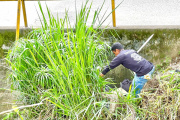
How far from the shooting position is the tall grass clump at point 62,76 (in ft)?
10.8

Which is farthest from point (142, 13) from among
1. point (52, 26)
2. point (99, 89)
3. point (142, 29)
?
point (99, 89)

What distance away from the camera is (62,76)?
3.40m

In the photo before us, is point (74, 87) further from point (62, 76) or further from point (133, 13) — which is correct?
point (133, 13)

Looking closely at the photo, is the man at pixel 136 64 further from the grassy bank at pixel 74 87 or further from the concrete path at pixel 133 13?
the concrete path at pixel 133 13

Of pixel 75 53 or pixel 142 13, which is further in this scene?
pixel 142 13

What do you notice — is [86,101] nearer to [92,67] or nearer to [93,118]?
[93,118]

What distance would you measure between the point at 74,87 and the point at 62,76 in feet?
0.66

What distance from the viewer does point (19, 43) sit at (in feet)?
13.1

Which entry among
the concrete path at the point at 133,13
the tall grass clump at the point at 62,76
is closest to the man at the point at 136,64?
the tall grass clump at the point at 62,76

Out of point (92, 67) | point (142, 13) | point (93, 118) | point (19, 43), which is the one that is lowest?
point (93, 118)

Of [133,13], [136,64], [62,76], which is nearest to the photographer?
[62,76]

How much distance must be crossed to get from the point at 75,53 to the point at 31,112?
0.96 metres

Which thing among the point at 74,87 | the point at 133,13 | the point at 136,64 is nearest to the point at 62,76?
the point at 74,87

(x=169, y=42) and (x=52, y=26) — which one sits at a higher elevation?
(x=52, y=26)
